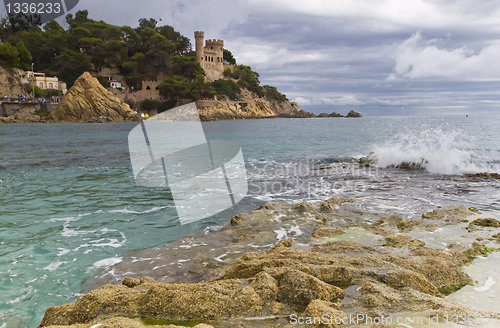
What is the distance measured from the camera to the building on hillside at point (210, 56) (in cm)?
8938

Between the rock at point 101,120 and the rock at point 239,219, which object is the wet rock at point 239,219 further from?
the rock at point 101,120

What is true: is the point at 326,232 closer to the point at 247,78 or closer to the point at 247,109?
the point at 247,109

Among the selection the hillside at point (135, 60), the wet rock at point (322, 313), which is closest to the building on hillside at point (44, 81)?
the hillside at point (135, 60)

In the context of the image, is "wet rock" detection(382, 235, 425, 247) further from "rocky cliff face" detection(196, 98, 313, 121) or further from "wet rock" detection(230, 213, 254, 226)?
"rocky cliff face" detection(196, 98, 313, 121)

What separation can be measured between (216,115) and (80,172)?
69.7m

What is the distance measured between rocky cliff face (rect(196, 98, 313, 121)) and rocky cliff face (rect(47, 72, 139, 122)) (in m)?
21.2

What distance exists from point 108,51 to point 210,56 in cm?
2862

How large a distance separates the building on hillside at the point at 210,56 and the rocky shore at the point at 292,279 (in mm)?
89851

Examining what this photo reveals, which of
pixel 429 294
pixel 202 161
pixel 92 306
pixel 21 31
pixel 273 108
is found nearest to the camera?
pixel 92 306

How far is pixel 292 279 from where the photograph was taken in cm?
241

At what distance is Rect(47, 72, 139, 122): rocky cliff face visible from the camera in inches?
1971

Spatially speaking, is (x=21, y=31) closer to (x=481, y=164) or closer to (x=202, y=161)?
(x=202, y=161)

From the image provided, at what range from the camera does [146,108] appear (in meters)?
72.6

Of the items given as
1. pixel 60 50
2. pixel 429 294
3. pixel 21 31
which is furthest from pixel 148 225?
pixel 21 31
